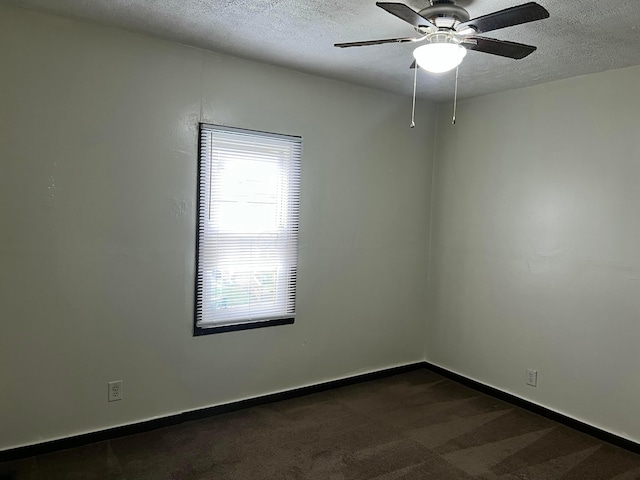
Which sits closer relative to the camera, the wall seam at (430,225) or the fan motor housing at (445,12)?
the fan motor housing at (445,12)

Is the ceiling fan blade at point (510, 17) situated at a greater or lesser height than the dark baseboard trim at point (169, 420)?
greater

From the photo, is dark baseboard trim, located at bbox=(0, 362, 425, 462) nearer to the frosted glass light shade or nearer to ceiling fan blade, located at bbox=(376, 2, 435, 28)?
the frosted glass light shade

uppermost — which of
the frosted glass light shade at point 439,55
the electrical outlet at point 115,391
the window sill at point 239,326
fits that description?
the frosted glass light shade at point 439,55

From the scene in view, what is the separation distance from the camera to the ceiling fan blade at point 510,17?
74.6 inches

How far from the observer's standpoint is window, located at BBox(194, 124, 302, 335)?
135 inches

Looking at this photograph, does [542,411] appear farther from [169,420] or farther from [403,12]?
[403,12]

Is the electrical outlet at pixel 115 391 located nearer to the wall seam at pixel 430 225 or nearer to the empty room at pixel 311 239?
the empty room at pixel 311 239

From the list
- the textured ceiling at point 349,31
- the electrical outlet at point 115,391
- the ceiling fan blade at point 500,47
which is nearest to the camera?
the ceiling fan blade at point 500,47

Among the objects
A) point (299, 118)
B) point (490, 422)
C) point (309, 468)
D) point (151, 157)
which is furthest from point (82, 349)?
point (490, 422)

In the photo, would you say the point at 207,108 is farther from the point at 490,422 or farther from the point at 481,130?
the point at 490,422

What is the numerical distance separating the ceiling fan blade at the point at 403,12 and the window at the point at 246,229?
166cm

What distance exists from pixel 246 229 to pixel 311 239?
60 cm

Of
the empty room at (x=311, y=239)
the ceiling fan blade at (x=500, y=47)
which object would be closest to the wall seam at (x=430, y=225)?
the empty room at (x=311, y=239)

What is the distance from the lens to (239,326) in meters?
3.62
